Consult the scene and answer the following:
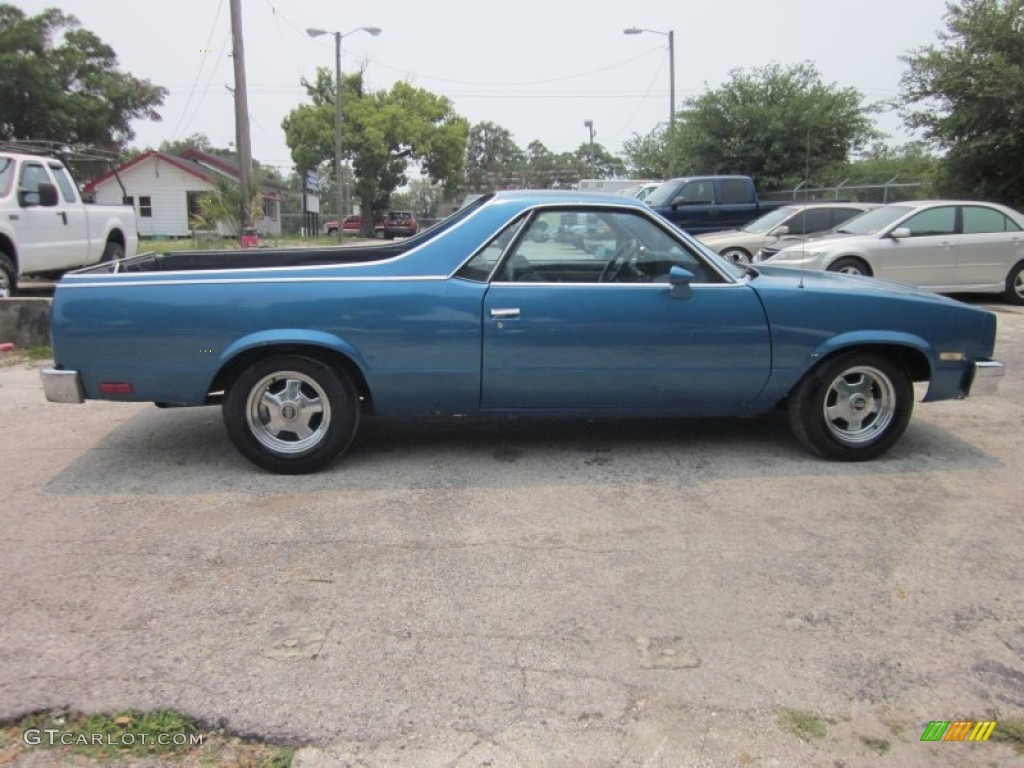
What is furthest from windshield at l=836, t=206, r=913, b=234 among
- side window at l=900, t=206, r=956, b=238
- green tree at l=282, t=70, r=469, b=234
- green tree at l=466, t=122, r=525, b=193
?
green tree at l=466, t=122, r=525, b=193

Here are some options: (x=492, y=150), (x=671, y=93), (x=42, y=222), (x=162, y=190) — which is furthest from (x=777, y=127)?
(x=492, y=150)

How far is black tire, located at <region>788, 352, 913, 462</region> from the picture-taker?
4.63 meters

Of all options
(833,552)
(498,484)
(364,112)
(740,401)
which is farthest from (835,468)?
(364,112)

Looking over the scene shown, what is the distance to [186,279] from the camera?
429cm

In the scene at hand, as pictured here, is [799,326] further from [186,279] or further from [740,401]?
[186,279]

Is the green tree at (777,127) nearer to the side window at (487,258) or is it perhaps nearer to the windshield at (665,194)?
the windshield at (665,194)

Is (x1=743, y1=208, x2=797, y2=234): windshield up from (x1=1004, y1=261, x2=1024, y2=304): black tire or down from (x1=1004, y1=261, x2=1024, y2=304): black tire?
up

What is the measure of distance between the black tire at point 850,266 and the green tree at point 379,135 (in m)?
36.1


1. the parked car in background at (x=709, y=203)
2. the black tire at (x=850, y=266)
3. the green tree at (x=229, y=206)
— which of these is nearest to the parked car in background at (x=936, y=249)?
the black tire at (x=850, y=266)

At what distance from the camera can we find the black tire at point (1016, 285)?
11055 mm

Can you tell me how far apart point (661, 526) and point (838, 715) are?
55.6 inches

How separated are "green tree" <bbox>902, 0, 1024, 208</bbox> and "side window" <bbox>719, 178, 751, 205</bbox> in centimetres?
348

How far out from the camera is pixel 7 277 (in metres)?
9.48

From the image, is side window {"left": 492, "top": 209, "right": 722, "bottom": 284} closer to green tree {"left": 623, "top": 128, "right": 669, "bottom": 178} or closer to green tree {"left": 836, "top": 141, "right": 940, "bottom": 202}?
green tree {"left": 836, "top": 141, "right": 940, "bottom": 202}
